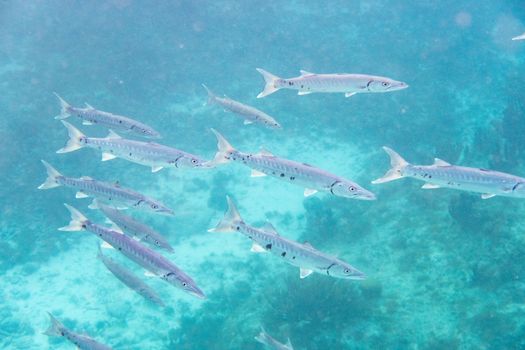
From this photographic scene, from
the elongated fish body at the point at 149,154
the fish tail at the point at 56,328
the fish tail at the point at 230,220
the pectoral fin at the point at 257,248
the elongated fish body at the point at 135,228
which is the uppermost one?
the elongated fish body at the point at 149,154

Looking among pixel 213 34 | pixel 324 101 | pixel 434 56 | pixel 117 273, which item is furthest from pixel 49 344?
pixel 434 56

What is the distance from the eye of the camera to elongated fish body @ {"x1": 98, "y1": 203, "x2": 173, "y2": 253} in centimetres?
718

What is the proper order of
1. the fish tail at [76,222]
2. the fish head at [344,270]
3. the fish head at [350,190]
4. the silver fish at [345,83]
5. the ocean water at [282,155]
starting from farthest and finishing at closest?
1. the ocean water at [282,155]
2. the silver fish at [345,83]
3. the fish tail at [76,222]
4. the fish head at [350,190]
5. the fish head at [344,270]

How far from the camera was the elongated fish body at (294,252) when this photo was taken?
614cm

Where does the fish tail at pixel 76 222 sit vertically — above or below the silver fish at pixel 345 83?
below

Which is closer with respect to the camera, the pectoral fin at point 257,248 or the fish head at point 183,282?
the fish head at point 183,282

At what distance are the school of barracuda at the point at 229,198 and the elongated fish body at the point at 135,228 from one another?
0.7 inches

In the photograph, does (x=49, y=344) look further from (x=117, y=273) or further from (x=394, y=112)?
(x=394, y=112)

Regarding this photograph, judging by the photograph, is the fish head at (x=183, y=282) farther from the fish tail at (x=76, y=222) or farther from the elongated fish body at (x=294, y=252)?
the fish tail at (x=76, y=222)

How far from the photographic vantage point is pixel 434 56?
71.9ft

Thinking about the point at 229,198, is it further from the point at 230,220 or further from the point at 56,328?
the point at 56,328

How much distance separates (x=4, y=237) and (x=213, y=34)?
45.6 ft

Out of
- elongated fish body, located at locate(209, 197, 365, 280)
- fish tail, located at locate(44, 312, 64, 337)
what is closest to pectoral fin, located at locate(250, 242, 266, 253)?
elongated fish body, located at locate(209, 197, 365, 280)

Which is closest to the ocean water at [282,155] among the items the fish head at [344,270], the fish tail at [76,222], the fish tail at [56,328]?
the fish head at [344,270]
